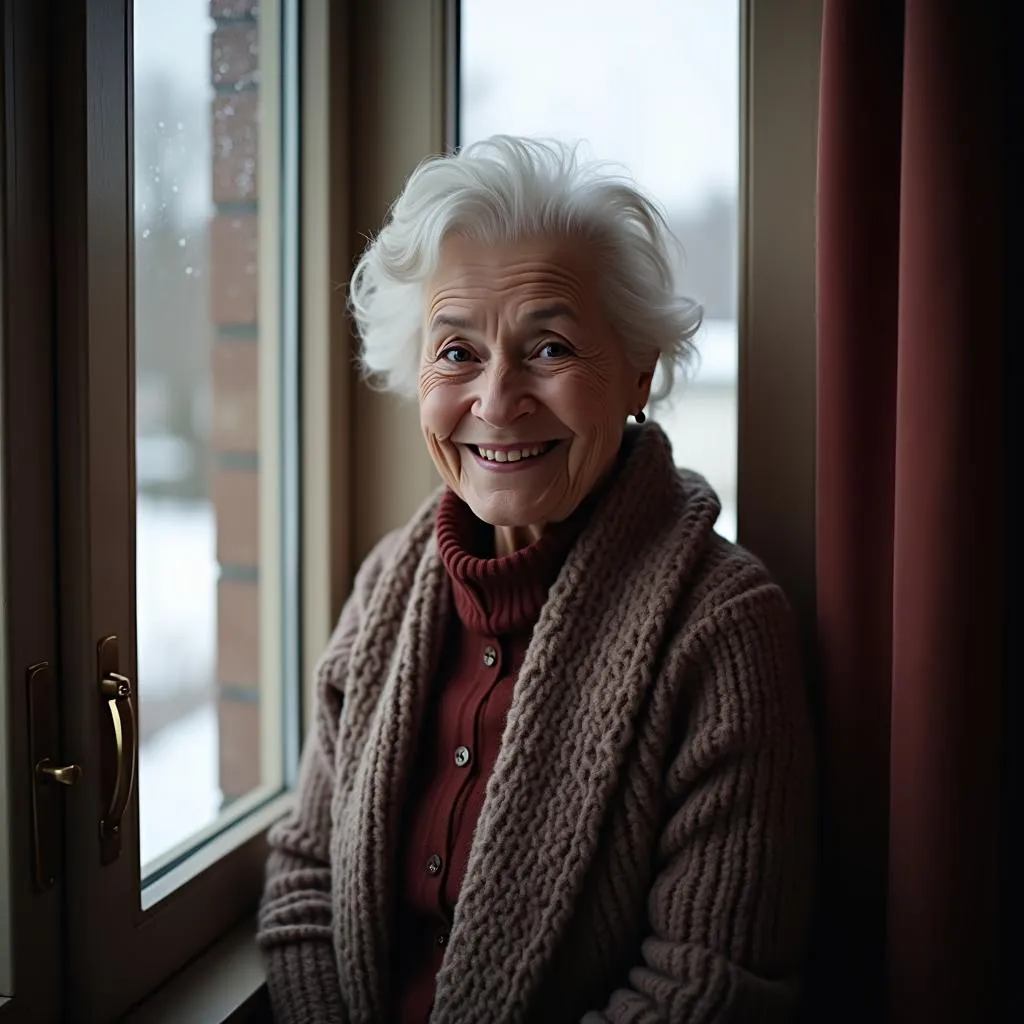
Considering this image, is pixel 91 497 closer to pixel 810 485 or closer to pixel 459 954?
pixel 459 954

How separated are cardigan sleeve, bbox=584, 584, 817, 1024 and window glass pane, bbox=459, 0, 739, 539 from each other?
1.27 feet

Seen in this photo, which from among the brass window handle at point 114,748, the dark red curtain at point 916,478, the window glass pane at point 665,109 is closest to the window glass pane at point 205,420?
the brass window handle at point 114,748

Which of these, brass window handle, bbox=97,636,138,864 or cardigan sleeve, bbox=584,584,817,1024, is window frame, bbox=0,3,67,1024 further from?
cardigan sleeve, bbox=584,584,817,1024

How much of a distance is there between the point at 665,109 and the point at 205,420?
2.83 feet

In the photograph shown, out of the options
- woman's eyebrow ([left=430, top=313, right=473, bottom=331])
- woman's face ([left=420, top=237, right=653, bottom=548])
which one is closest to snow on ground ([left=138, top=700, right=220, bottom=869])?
woman's face ([left=420, top=237, right=653, bottom=548])

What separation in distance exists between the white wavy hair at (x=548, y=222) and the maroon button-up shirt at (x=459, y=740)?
0.95 ft

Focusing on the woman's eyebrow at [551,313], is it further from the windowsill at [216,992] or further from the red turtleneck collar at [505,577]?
the windowsill at [216,992]

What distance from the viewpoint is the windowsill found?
119 cm

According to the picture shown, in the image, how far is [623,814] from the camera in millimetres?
1098

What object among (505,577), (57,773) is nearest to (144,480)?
(57,773)

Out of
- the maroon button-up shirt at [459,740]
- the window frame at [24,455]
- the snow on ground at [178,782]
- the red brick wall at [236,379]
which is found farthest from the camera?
the red brick wall at [236,379]

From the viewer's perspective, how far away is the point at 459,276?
1153 millimetres

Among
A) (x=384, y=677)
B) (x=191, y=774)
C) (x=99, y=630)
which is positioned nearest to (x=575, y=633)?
(x=384, y=677)

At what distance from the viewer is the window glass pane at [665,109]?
142 centimetres
